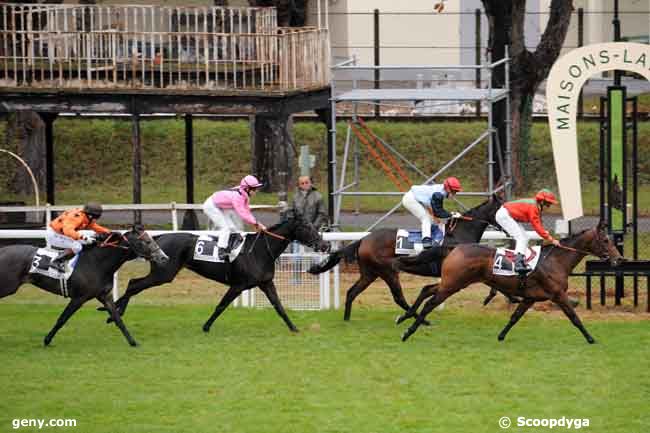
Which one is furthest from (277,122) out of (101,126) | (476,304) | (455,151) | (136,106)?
(101,126)

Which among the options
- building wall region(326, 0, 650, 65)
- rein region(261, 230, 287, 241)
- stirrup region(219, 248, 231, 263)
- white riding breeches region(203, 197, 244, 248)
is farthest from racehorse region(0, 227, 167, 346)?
building wall region(326, 0, 650, 65)

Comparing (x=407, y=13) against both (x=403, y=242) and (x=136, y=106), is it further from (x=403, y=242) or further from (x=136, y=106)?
(x=403, y=242)

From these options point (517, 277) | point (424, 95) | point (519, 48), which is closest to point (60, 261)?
point (517, 277)

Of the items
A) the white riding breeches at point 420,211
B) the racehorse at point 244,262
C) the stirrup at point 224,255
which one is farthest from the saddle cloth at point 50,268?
the white riding breeches at point 420,211

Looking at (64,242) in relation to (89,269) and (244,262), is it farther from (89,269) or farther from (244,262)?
(244,262)

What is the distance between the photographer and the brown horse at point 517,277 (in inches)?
471

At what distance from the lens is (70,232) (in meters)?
11.7

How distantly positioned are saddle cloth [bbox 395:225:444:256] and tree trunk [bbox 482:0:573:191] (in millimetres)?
9236

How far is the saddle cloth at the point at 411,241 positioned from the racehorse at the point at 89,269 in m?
2.57

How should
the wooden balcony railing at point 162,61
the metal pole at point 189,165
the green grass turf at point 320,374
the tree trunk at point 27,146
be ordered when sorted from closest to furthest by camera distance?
the green grass turf at point 320,374, the wooden balcony railing at point 162,61, the metal pole at point 189,165, the tree trunk at point 27,146

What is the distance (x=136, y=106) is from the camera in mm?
18891

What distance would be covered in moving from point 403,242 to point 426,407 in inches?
159

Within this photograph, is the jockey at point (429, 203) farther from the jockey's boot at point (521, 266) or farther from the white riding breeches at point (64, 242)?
the white riding breeches at point (64, 242)

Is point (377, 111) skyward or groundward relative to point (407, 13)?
groundward
